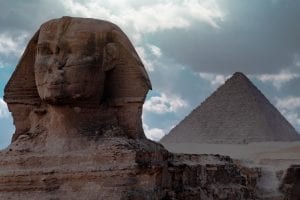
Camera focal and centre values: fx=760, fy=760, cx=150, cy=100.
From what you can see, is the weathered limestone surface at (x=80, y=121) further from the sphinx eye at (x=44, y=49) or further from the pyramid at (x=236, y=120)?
the pyramid at (x=236, y=120)

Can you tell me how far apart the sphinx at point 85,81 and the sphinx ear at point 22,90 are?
0.07m

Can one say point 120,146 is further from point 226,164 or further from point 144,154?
point 226,164

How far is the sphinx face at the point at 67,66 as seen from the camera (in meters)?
7.30

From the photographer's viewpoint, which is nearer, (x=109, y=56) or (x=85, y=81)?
(x=85, y=81)

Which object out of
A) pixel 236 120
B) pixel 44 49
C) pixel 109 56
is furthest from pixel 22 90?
pixel 236 120

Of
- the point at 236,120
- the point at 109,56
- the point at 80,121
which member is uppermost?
the point at 236,120

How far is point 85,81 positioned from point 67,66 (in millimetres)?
229

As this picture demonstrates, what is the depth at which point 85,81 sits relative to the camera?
738 cm

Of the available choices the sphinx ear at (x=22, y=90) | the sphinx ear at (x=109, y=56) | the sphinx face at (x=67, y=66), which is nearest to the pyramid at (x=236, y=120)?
the sphinx ear at (x=22, y=90)

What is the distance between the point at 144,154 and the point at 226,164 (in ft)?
8.96

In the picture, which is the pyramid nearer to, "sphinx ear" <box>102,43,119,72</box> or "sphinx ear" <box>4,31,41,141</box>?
"sphinx ear" <box>4,31,41,141</box>

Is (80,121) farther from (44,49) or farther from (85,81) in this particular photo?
(44,49)

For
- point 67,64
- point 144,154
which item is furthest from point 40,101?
point 144,154

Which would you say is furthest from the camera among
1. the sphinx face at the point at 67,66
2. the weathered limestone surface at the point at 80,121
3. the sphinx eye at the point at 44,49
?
the sphinx eye at the point at 44,49
